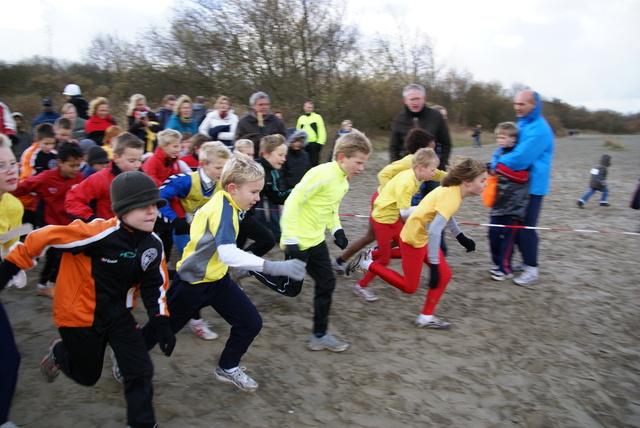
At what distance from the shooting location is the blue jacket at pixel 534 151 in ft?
16.1

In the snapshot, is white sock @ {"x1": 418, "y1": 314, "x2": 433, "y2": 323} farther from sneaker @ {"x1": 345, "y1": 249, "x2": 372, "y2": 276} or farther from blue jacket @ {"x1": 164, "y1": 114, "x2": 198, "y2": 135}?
blue jacket @ {"x1": 164, "y1": 114, "x2": 198, "y2": 135}

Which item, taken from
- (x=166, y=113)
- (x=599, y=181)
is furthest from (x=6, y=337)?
(x=599, y=181)

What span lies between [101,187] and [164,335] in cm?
206

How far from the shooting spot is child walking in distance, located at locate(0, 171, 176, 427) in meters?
2.44

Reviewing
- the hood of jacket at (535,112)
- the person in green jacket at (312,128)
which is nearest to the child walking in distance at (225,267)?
the hood of jacket at (535,112)

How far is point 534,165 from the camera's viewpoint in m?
4.96

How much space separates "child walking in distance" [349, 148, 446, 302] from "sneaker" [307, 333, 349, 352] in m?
1.04

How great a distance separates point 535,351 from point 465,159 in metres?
1.79

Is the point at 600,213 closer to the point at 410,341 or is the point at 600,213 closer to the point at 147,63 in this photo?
the point at 410,341

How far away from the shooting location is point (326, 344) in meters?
3.74

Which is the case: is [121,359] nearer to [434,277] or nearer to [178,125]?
[434,277]

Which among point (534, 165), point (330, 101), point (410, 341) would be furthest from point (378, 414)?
point (330, 101)

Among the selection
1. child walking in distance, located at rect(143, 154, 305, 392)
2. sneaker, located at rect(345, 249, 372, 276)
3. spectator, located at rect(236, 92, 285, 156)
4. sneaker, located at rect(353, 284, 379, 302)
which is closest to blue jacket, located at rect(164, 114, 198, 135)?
spectator, located at rect(236, 92, 285, 156)

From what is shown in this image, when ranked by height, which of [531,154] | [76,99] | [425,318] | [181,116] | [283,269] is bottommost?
[425,318]
